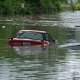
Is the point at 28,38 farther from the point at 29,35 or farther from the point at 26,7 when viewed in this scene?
the point at 26,7

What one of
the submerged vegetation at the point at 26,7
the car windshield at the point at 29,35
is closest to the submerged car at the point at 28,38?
the car windshield at the point at 29,35

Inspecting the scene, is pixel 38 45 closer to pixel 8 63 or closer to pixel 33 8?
pixel 8 63

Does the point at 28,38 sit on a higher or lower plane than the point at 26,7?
higher

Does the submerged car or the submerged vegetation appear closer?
the submerged car

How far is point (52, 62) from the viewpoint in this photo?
20.2 m

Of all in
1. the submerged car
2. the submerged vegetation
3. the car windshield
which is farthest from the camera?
the submerged vegetation

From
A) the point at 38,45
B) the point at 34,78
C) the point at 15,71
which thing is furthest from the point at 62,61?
the point at 38,45

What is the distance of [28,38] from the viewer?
3022cm

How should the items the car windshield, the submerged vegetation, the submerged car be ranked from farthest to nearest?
the submerged vegetation → the car windshield → the submerged car

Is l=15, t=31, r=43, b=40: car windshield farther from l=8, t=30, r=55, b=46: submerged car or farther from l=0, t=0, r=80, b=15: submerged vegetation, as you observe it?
l=0, t=0, r=80, b=15: submerged vegetation

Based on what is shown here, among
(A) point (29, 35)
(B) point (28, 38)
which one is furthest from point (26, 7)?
(B) point (28, 38)

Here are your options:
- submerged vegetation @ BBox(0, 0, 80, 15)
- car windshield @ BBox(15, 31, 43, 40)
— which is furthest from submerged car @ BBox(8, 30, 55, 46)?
submerged vegetation @ BBox(0, 0, 80, 15)

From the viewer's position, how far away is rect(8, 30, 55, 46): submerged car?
29.5m

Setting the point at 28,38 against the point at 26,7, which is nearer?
the point at 28,38
